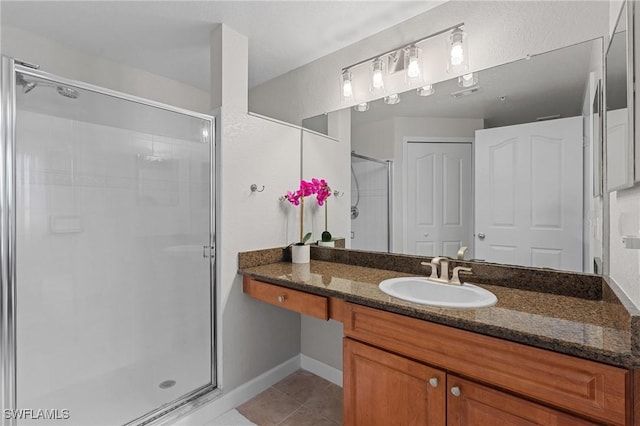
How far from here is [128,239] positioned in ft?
5.32

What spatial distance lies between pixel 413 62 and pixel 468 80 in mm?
327

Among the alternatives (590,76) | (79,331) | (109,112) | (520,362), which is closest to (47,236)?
(79,331)

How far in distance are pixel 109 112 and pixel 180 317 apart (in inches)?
45.8

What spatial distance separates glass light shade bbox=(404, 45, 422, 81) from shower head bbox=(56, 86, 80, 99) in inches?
66.8

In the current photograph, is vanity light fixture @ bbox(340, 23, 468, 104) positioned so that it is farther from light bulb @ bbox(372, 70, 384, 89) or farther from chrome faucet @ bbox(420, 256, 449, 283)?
chrome faucet @ bbox(420, 256, 449, 283)

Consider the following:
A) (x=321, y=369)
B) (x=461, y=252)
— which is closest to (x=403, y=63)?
(x=461, y=252)

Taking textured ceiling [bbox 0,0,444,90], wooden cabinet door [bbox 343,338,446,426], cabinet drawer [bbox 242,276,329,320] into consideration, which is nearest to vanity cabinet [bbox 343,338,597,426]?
wooden cabinet door [bbox 343,338,446,426]

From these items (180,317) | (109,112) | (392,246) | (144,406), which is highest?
(109,112)

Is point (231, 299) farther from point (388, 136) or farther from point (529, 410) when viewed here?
point (529, 410)

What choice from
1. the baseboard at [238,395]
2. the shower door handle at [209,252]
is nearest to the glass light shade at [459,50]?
the shower door handle at [209,252]

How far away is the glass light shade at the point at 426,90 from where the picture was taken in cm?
176

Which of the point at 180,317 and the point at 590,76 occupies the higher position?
the point at 590,76

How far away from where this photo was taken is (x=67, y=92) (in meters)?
1.39

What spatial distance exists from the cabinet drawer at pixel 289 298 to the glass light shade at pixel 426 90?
128cm
